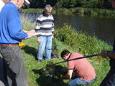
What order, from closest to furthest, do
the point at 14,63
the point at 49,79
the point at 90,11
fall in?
the point at 14,63 < the point at 49,79 < the point at 90,11

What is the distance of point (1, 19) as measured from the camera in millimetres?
6691

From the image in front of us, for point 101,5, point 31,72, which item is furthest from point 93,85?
point 101,5

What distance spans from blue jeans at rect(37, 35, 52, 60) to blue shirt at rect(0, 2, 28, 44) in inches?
185

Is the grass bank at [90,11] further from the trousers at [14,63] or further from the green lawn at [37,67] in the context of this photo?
the trousers at [14,63]

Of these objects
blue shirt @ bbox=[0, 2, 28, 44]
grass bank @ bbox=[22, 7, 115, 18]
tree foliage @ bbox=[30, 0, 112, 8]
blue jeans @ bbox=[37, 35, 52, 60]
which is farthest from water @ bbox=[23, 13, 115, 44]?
tree foliage @ bbox=[30, 0, 112, 8]

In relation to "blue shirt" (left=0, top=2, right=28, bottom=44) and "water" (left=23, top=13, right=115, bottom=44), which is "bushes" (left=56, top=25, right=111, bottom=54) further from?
"blue shirt" (left=0, top=2, right=28, bottom=44)

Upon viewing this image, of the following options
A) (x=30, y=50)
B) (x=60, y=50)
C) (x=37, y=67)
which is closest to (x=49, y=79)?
(x=37, y=67)

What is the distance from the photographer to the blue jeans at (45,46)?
11.4 meters

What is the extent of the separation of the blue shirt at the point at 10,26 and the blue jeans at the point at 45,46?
4.69m

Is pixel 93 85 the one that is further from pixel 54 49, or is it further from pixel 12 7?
pixel 54 49

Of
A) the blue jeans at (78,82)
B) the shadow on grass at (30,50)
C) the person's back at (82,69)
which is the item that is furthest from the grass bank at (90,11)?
the blue jeans at (78,82)

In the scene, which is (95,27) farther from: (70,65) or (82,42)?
(70,65)

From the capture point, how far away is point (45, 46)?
11.7 meters

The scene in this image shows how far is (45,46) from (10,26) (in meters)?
5.16
